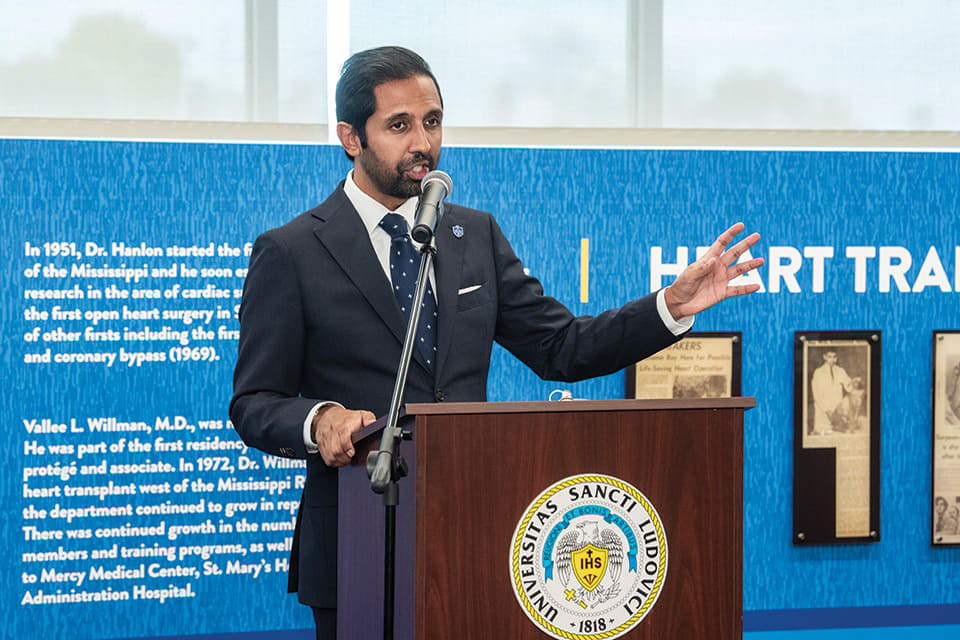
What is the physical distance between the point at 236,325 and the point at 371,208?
1325mm

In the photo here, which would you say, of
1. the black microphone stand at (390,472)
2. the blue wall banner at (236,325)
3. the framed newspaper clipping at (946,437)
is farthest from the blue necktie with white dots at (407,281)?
the framed newspaper clipping at (946,437)

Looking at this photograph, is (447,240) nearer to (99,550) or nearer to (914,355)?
(99,550)

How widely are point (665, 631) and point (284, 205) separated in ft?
7.38

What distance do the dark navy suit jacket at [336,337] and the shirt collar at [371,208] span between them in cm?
3

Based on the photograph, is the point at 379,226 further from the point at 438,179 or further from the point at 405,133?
the point at 438,179

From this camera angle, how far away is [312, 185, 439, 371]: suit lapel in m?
2.08

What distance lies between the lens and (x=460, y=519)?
4.94 ft

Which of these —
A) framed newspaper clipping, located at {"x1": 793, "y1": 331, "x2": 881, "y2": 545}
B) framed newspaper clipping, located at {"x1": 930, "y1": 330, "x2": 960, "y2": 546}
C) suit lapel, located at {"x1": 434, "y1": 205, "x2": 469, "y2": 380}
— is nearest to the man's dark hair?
suit lapel, located at {"x1": 434, "y1": 205, "x2": 469, "y2": 380}

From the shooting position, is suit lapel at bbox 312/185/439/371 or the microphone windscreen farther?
suit lapel at bbox 312/185/439/371

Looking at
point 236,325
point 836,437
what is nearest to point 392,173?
point 236,325

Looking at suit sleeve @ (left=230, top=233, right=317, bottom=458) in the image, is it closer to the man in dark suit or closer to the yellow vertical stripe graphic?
the man in dark suit

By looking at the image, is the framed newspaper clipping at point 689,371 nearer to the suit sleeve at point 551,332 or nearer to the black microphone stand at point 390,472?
the suit sleeve at point 551,332

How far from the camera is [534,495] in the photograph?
1524mm

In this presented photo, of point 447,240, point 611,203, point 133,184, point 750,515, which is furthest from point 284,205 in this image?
point 750,515
